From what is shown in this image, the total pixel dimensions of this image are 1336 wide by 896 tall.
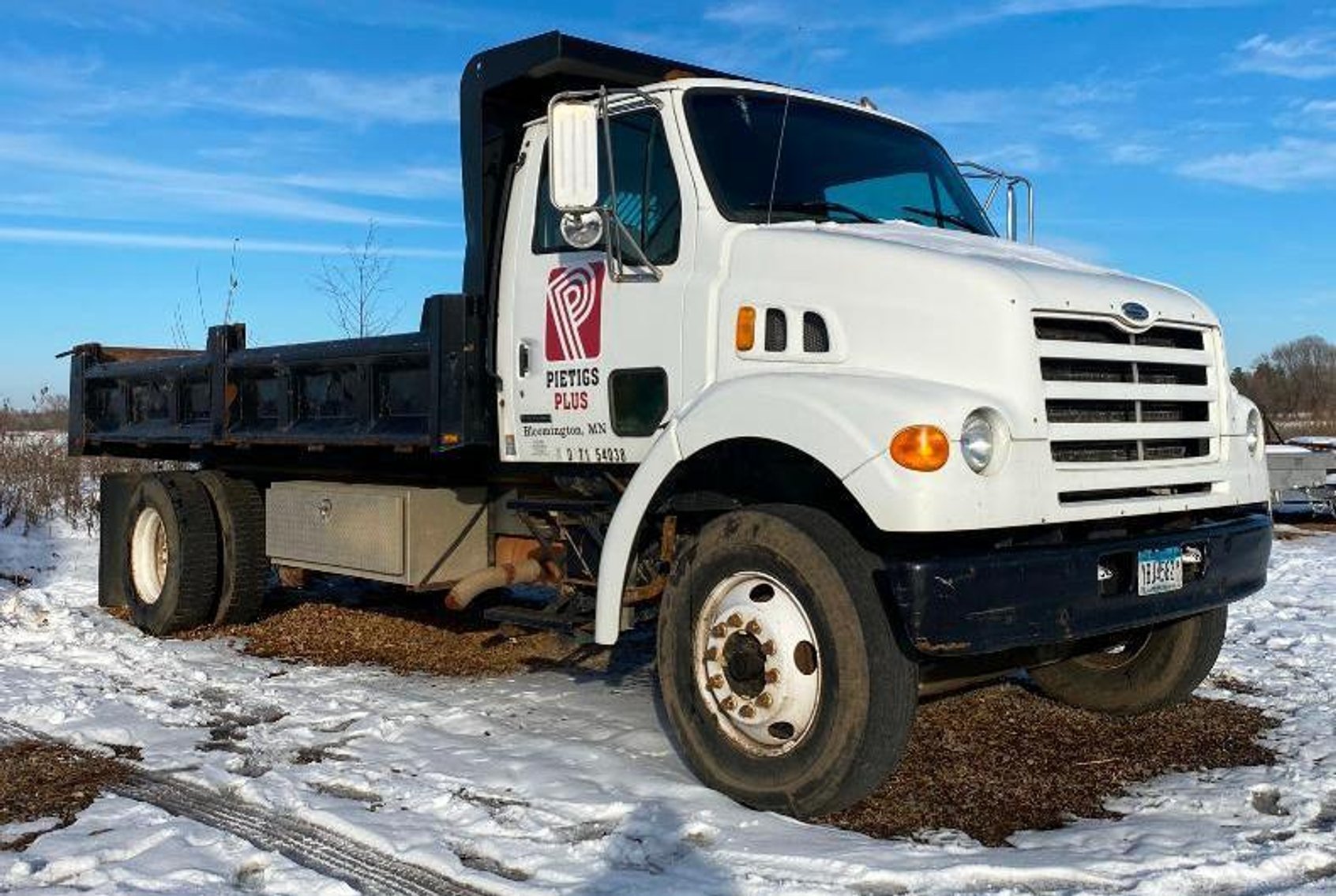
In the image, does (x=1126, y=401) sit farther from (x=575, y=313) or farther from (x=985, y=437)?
(x=575, y=313)

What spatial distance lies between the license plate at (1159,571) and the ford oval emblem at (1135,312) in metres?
0.83

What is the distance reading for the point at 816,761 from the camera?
14.1 ft

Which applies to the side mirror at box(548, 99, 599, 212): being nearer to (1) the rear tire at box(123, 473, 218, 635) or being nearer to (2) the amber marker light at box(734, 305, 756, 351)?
(2) the amber marker light at box(734, 305, 756, 351)

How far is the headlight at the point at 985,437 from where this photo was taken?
4082 millimetres

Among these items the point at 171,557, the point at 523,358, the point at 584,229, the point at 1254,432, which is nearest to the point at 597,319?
the point at 584,229

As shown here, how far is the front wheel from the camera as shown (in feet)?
13.8

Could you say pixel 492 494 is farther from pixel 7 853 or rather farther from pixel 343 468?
pixel 7 853

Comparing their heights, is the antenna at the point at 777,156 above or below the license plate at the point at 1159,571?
above

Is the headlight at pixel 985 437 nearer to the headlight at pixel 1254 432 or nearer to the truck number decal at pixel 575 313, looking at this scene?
the headlight at pixel 1254 432

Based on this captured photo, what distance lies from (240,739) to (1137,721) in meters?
4.05

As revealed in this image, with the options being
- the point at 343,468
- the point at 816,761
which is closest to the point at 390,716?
the point at 343,468

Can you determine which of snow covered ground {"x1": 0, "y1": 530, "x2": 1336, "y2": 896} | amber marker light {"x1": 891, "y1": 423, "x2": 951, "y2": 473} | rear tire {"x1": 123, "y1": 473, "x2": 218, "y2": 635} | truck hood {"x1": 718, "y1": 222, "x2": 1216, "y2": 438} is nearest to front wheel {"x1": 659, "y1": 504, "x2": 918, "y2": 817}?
snow covered ground {"x1": 0, "y1": 530, "x2": 1336, "y2": 896}

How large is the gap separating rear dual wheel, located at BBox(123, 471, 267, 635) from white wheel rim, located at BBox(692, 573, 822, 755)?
4.83m

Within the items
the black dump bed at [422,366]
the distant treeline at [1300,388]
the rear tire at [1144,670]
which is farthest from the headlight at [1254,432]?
the distant treeline at [1300,388]
